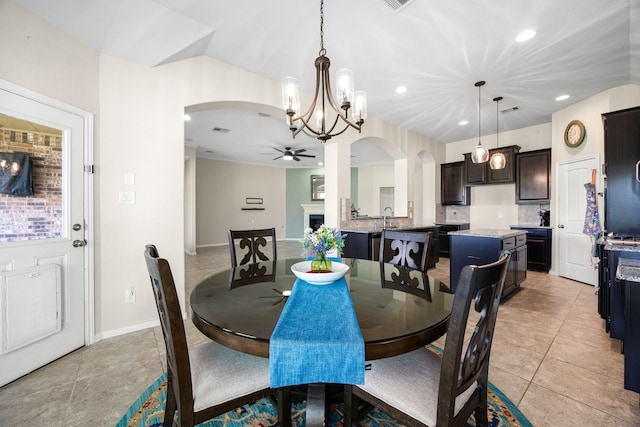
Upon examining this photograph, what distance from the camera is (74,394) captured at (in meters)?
1.65

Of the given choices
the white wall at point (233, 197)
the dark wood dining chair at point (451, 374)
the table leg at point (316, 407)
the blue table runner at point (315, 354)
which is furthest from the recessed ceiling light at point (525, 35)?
the white wall at point (233, 197)

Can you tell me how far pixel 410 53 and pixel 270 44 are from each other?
1.49 metres

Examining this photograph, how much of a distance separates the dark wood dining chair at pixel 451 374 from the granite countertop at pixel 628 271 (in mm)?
1117

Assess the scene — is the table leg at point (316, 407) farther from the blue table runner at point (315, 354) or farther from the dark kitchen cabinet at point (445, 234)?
the dark kitchen cabinet at point (445, 234)

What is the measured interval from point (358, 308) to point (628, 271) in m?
1.82

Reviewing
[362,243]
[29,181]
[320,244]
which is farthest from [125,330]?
[362,243]

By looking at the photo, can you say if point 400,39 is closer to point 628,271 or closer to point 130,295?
point 628,271

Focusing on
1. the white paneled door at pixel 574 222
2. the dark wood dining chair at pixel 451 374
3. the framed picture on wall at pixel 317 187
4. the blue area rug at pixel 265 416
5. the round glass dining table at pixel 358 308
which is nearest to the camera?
the dark wood dining chair at pixel 451 374

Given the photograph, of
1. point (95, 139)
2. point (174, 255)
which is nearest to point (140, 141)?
point (95, 139)

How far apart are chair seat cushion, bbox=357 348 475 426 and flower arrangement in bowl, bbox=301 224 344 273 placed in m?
0.56

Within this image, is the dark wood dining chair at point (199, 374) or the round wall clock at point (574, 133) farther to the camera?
the round wall clock at point (574, 133)

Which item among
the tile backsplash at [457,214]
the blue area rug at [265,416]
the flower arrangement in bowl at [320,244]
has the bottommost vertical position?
the blue area rug at [265,416]

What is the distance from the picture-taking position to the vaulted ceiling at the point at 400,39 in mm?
2145

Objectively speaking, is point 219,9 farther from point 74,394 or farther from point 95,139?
point 74,394
